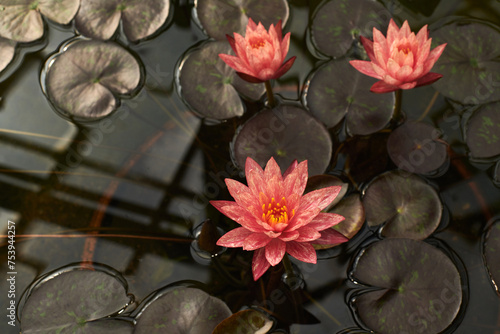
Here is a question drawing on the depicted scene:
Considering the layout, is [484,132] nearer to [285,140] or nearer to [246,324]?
[285,140]

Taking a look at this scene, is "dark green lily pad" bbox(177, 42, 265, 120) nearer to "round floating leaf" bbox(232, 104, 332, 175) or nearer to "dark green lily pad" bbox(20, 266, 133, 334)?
"round floating leaf" bbox(232, 104, 332, 175)

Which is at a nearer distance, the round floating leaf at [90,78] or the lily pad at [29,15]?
the round floating leaf at [90,78]

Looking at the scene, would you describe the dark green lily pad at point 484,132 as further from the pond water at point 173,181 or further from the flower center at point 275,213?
the flower center at point 275,213

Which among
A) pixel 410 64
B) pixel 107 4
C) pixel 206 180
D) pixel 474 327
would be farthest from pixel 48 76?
pixel 474 327

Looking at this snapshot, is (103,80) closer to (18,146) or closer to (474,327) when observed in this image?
(18,146)

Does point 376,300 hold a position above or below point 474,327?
above

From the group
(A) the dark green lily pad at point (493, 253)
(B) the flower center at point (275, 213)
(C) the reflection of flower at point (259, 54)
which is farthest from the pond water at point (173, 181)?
(B) the flower center at point (275, 213)

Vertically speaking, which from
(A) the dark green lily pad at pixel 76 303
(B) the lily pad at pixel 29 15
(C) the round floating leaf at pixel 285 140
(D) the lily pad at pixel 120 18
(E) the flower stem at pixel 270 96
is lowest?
(A) the dark green lily pad at pixel 76 303
